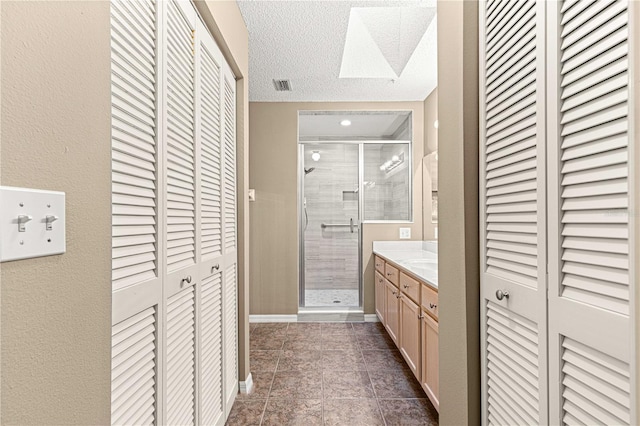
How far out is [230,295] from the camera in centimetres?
198

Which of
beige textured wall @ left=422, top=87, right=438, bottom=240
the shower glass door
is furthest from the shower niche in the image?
beige textured wall @ left=422, top=87, right=438, bottom=240

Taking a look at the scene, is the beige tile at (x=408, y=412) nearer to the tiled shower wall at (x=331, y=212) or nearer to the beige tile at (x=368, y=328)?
the beige tile at (x=368, y=328)

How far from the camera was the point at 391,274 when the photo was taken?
2.91 meters

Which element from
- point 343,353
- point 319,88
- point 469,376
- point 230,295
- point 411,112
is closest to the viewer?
point 469,376

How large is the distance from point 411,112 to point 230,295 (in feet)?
9.46

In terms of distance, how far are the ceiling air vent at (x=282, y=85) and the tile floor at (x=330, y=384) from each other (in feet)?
8.29

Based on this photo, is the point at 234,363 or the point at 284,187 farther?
the point at 284,187

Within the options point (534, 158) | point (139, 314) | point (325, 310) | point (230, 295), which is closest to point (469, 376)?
point (534, 158)

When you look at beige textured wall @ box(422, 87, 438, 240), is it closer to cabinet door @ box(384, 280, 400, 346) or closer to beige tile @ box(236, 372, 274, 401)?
cabinet door @ box(384, 280, 400, 346)

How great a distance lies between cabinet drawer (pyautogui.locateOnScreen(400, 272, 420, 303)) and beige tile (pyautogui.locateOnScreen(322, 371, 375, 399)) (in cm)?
69

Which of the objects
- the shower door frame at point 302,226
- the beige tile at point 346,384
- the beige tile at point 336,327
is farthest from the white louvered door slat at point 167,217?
the shower door frame at point 302,226

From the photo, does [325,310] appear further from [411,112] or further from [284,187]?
[411,112]

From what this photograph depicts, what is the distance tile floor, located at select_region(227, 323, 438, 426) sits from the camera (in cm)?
192

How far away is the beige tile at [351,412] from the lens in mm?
1870
